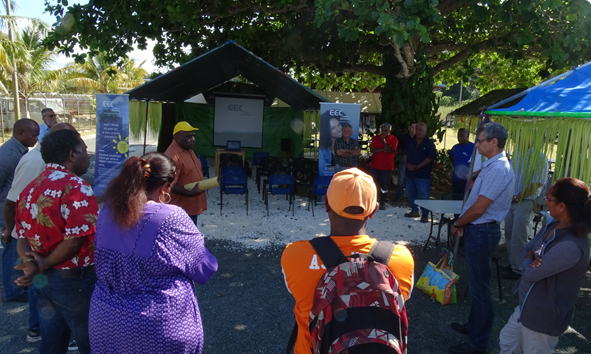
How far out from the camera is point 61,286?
2260 millimetres

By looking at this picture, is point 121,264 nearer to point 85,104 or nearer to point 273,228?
point 273,228

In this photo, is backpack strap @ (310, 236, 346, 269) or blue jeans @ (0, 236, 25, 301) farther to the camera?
blue jeans @ (0, 236, 25, 301)

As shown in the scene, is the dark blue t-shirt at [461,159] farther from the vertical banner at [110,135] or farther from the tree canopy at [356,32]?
the vertical banner at [110,135]

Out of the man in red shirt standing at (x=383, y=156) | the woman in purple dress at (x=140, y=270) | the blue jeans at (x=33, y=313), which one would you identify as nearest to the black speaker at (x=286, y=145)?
the man in red shirt standing at (x=383, y=156)

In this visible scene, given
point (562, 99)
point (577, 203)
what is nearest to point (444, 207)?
point (562, 99)

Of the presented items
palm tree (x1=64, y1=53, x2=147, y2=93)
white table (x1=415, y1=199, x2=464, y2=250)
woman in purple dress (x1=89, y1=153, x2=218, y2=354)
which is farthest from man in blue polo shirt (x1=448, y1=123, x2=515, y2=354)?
palm tree (x1=64, y1=53, x2=147, y2=93)

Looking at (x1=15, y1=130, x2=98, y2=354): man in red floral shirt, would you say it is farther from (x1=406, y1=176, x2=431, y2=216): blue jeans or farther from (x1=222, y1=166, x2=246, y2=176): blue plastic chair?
(x1=406, y1=176, x2=431, y2=216): blue jeans

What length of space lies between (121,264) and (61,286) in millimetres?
713

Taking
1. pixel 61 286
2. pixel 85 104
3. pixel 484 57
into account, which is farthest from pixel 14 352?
pixel 85 104

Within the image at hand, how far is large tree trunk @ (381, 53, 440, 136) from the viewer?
9672mm

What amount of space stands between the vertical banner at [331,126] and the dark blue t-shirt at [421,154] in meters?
1.29

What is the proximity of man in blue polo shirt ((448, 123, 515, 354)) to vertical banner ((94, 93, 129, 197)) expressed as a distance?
6540 millimetres

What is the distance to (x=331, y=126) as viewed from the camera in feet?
27.2

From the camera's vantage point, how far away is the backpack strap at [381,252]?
1591mm
